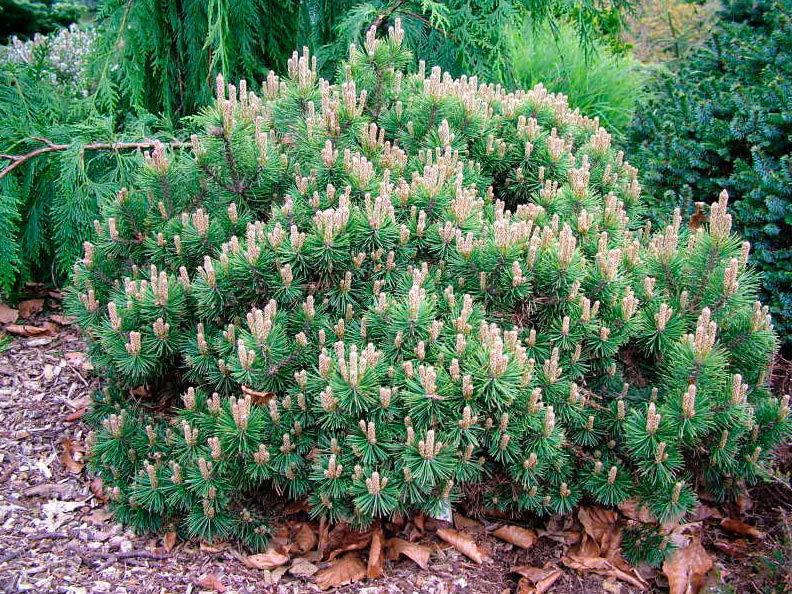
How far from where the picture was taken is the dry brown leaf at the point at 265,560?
259cm

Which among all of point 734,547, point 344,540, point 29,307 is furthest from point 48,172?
point 734,547

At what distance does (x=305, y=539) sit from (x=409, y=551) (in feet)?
1.30

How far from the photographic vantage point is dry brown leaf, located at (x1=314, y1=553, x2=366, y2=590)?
254cm

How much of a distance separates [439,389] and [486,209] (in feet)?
Result: 3.06

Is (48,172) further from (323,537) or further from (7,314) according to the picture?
(323,537)

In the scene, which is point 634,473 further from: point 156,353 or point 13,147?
point 13,147

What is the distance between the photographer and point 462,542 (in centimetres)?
267

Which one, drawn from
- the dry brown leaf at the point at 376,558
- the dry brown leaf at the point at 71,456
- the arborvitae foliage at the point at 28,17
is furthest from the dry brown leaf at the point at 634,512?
the arborvitae foliage at the point at 28,17

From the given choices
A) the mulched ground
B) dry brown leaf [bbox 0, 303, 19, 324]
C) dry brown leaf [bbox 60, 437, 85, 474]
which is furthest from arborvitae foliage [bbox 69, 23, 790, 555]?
dry brown leaf [bbox 0, 303, 19, 324]

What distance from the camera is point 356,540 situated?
2.69 metres

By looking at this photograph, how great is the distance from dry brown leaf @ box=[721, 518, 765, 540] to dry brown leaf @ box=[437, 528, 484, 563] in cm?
99

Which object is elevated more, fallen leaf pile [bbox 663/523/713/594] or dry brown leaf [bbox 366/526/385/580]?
dry brown leaf [bbox 366/526/385/580]

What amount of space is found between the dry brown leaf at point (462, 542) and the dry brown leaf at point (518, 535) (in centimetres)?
12

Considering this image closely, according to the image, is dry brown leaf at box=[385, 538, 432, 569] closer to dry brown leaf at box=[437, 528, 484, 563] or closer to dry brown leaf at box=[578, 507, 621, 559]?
dry brown leaf at box=[437, 528, 484, 563]
